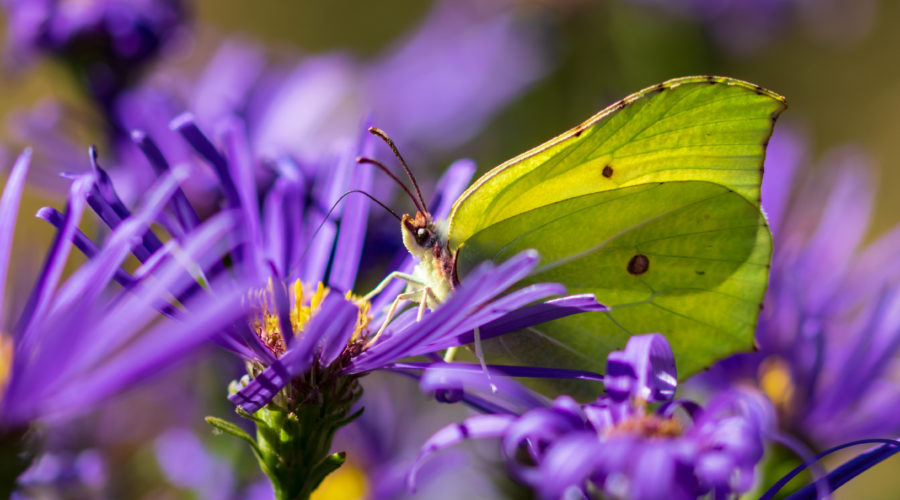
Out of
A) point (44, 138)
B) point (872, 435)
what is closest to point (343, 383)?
point (872, 435)

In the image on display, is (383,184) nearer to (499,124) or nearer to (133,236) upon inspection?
(133,236)

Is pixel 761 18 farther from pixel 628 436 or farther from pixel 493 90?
pixel 628 436

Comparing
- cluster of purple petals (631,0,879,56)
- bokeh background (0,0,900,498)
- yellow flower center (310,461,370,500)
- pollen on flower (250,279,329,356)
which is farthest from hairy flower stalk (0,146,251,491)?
cluster of purple petals (631,0,879,56)

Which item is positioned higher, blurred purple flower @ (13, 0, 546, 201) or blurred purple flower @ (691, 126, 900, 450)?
blurred purple flower @ (13, 0, 546, 201)

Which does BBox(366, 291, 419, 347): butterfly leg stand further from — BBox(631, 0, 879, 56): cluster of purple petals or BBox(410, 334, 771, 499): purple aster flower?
BBox(631, 0, 879, 56): cluster of purple petals

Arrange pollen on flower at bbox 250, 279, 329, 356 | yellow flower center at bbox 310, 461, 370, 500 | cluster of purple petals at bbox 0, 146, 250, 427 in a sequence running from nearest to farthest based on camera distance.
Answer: cluster of purple petals at bbox 0, 146, 250, 427
pollen on flower at bbox 250, 279, 329, 356
yellow flower center at bbox 310, 461, 370, 500

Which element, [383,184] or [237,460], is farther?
[383,184]

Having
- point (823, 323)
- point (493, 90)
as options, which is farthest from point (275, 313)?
point (493, 90)
